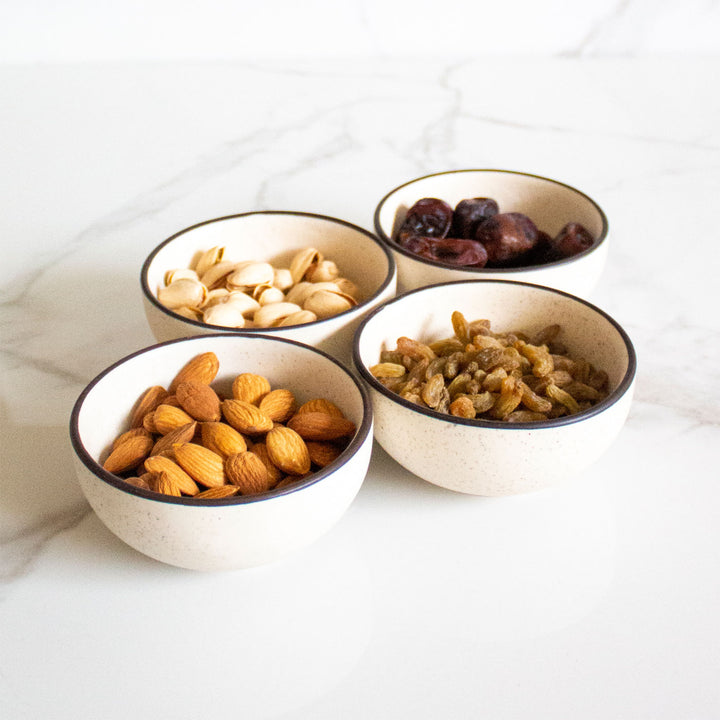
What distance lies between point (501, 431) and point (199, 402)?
8.8 inches

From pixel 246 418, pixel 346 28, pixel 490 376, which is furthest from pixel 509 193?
pixel 346 28

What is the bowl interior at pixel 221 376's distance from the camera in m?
0.68

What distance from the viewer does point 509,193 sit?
1.03 m

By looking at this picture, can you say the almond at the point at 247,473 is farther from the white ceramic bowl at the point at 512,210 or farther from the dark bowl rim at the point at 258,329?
the white ceramic bowl at the point at 512,210

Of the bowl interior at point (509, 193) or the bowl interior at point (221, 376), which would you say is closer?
the bowl interior at point (221, 376)

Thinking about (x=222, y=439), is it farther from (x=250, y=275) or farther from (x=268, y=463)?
(x=250, y=275)

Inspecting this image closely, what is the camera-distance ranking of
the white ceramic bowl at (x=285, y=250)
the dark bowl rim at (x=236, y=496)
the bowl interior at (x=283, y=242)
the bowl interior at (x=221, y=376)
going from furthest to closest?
the bowl interior at (x=283, y=242)
the white ceramic bowl at (x=285, y=250)
the bowl interior at (x=221, y=376)
the dark bowl rim at (x=236, y=496)

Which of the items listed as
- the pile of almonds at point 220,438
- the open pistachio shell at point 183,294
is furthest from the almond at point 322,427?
the open pistachio shell at point 183,294

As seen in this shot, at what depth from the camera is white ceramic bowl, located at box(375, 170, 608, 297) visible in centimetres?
84

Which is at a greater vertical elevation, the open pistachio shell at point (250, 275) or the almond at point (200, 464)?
the almond at point (200, 464)

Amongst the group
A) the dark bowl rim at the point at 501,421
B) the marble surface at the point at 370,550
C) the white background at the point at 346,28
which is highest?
the dark bowl rim at the point at 501,421

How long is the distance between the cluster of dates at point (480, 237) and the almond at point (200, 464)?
0.33m

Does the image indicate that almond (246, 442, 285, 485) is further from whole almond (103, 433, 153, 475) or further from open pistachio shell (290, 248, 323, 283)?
open pistachio shell (290, 248, 323, 283)

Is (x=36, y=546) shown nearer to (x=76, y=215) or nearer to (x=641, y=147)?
(x=76, y=215)
